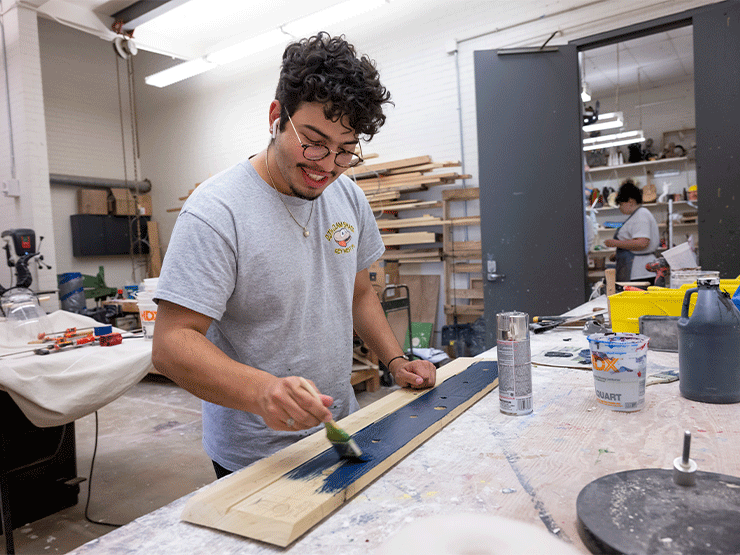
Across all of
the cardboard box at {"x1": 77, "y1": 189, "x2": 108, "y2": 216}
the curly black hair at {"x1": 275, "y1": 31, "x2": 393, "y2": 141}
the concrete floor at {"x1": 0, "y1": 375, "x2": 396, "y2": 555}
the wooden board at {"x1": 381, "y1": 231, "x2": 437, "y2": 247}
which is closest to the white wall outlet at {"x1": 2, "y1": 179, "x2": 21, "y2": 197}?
the cardboard box at {"x1": 77, "y1": 189, "x2": 108, "y2": 216}

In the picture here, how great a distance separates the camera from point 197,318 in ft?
3.53

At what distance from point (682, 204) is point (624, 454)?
7773 millimetres

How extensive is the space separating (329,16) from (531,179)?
2579mm

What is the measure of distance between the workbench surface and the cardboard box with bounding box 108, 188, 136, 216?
7.96 metres

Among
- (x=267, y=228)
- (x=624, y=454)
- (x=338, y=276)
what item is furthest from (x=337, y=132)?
(x=624, y=454)

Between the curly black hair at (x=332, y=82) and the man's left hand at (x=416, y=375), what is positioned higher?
the curly black hair at (x=332, y=82)

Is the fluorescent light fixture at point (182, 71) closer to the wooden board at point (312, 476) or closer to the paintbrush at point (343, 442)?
the wooden board at point (312, 476)

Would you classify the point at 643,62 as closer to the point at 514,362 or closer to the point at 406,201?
the point at 406,201

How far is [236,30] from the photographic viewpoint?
258 inches

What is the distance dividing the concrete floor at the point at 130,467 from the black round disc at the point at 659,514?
8.17 ft

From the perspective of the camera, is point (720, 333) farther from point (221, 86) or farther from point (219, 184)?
point (221, 86)

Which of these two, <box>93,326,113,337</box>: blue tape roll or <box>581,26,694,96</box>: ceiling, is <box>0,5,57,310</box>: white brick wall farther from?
<box>581,26,694,96</box>: ceiling

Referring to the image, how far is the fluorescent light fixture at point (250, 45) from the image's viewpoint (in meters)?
5.40

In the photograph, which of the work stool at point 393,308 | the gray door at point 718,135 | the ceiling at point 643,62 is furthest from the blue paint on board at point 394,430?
the ceiling at point 643,62
